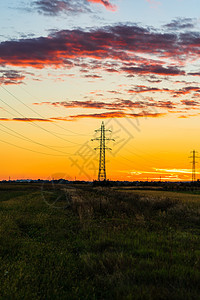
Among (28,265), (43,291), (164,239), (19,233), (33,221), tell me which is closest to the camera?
(43,291)

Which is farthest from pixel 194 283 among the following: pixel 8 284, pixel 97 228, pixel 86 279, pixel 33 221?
pixel 33 221

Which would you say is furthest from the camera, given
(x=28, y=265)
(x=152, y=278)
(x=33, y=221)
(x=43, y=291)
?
(x=33, y=221)

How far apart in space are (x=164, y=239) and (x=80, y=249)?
296 cm

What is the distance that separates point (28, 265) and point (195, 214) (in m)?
12.7

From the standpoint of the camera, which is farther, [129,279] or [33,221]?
[33,221]

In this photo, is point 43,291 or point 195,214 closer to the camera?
point 43,291

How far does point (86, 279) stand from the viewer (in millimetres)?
6777

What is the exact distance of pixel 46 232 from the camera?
480 inches

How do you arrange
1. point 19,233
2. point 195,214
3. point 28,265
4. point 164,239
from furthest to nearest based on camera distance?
point 195,214 < point 19,233 < point 164,239 < point 28,265

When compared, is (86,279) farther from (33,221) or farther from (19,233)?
(33,221)

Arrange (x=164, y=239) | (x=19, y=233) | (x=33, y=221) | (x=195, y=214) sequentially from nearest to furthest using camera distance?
(x=164, y=239), (x=19, y=233), (x=33, y=221), (x=195, y=214)

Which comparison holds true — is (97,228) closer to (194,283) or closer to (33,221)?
(33,221)

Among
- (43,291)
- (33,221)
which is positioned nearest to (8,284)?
(43,291)

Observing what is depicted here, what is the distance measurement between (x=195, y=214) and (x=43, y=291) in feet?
45.1
